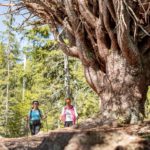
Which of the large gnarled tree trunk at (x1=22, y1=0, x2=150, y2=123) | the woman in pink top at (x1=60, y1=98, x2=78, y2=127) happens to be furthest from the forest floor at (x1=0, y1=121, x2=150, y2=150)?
the woman in pink top at (x1=60, y1=98, x2=78, y2=127)

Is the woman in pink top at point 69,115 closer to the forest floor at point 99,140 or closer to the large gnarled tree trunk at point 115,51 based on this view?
the large gnarled tree trunk at point 115,51

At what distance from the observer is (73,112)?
9.95m

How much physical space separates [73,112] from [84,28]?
7.36 ft

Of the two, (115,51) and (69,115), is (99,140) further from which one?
(69,115)

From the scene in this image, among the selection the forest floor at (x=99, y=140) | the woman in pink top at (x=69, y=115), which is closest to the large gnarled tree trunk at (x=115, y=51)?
the forest floor at (x=99, y=140)

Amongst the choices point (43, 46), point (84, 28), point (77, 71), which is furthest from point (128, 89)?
point (43, 46)

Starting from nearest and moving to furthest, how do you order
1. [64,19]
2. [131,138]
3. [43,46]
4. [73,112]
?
[131,138] < [64,19] < [73,112] < [43,46]

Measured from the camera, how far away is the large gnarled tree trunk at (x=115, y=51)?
26.2ft

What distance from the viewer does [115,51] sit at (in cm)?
838

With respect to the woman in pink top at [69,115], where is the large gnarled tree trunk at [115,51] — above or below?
above

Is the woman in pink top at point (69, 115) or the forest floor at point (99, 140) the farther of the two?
the woman in pink top at point (69, 115)

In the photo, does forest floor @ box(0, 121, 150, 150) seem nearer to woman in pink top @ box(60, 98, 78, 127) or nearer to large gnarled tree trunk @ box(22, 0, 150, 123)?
large gnarled tree trunk @ box(22, 0, 150, 123)

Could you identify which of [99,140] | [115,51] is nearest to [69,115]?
[115,51]

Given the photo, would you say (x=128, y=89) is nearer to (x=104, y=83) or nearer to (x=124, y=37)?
(x=104, y=83)
